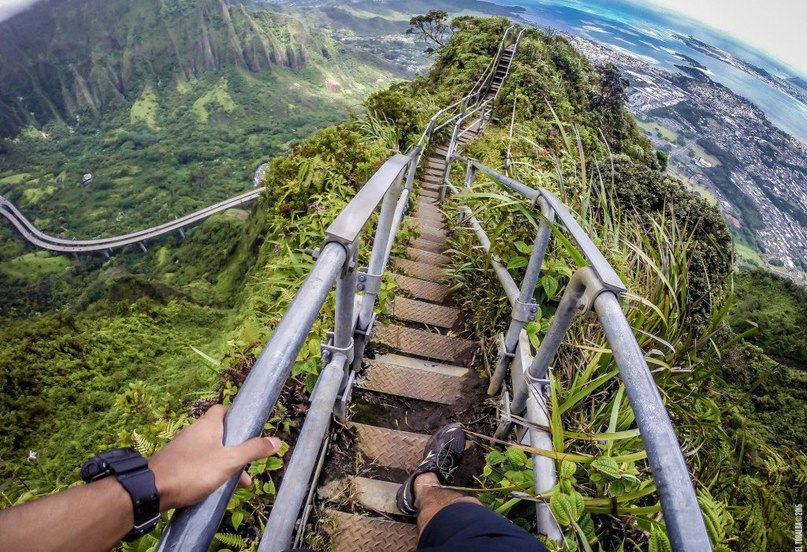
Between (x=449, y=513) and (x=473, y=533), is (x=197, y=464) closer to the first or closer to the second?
(x=473, y=533)

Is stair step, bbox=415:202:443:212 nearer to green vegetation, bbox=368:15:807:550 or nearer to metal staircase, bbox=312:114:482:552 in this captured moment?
green vegetation, bbox=368:15:807:550

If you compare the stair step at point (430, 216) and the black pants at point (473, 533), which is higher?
the black pants at point (473, 533)

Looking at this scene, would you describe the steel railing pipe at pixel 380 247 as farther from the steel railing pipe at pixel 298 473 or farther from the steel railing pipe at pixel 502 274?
the steel railing pipe at pixel 502 274

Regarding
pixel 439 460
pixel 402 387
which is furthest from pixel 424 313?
pixel 439 460

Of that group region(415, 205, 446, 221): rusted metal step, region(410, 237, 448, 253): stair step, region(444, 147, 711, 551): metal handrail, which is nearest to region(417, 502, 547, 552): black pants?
region(444, 147, 711, 551): metal handrail

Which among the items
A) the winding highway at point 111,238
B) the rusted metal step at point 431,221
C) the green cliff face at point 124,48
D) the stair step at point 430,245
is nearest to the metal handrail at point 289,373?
the stair step at point 430,245
